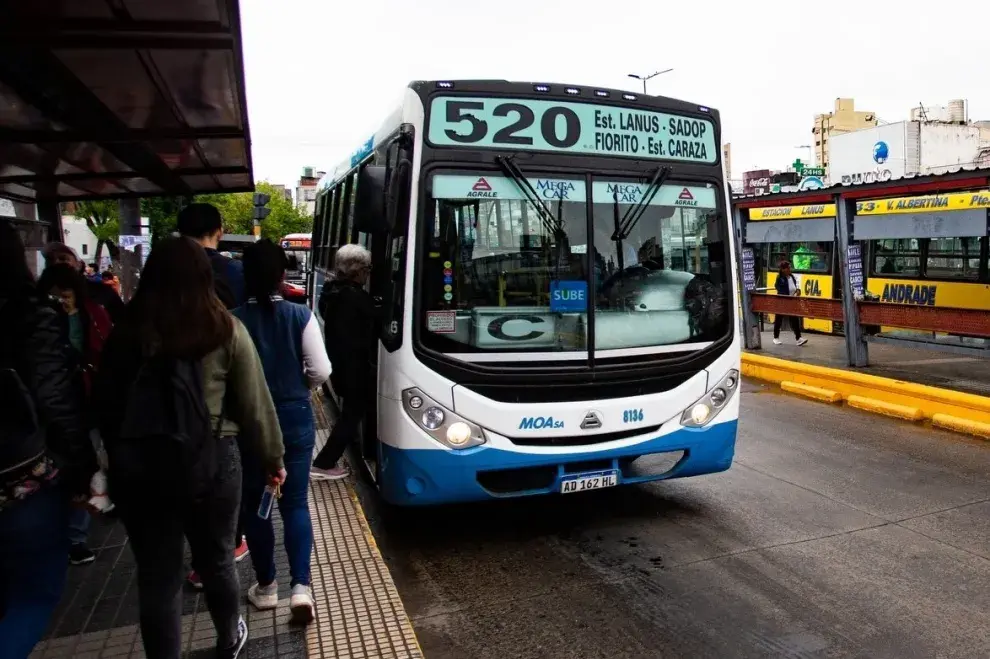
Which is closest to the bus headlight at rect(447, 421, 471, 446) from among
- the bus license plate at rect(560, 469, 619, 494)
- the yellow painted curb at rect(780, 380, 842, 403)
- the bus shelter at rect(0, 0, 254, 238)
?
the bus license plate at rect(560, 469, 619, 494)

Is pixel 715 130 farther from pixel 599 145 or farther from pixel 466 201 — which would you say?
pixel 466 201

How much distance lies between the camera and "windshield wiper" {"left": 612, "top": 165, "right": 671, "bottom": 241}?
5.09m

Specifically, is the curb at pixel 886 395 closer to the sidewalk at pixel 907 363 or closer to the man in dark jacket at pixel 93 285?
the sidewalk at pixel 907 363

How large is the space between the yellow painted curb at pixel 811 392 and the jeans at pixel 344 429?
253 inches

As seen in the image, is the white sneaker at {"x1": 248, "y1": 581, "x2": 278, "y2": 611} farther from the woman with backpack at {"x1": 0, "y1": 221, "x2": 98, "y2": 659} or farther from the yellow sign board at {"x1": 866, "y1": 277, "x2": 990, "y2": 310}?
the yellow sign board at {"x1": 866, "y1": 277, "x2": 990, "y2": 310}

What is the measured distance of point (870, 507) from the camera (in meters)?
5.76

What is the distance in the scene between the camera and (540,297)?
4914 millimetres

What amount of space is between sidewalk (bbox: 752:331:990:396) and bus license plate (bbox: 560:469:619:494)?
7015 mm

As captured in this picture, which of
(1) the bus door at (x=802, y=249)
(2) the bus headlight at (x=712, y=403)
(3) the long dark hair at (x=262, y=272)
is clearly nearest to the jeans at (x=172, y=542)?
(3) the long dark hair at (x=262, y=272)

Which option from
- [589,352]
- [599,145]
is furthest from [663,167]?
[589,352]

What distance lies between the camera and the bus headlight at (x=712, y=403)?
518 cm

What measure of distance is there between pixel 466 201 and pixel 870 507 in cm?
371

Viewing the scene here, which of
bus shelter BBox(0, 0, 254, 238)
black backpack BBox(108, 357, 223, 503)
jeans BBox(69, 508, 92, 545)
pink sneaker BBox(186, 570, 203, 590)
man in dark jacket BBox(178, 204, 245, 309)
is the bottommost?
pink sneaker BBox(186, 570, 203, 590)

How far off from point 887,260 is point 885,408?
7565mm
